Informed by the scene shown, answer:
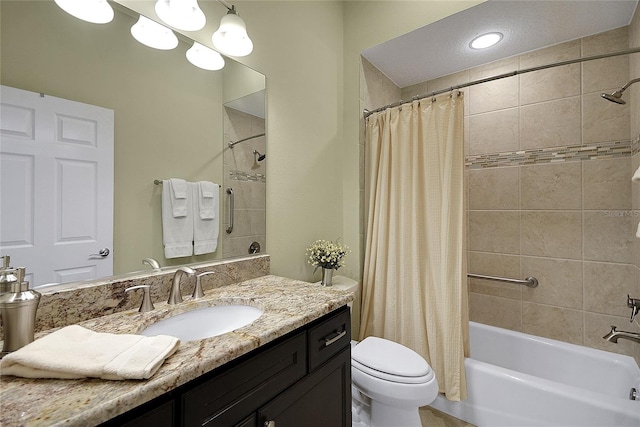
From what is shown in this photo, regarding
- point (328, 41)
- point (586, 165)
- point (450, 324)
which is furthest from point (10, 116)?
point (586, 165)

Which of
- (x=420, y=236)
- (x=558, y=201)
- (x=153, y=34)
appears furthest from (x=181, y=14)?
(x=558, y=201)

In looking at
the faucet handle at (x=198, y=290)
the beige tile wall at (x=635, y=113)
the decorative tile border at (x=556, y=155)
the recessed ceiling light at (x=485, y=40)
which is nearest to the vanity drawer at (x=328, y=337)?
the faucet handle at (x=198, y=290)

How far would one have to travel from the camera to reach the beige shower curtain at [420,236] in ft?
5.31

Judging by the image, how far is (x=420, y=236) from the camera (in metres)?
1.77

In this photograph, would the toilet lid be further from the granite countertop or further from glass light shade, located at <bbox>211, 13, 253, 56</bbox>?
glass light shade, located at <bbox>211, 13, 253, 56</bbox>

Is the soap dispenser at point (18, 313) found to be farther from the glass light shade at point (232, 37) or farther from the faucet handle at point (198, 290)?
the glass light shade at point (232, 37)

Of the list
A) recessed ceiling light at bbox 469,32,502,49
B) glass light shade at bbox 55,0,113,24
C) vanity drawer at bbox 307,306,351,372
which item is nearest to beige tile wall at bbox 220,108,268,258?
glass light shade at bbox 55,0,113,24

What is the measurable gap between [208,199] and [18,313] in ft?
2.43

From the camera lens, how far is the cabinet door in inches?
32.3

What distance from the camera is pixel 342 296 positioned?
110 cm

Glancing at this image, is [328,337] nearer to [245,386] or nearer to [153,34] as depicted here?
[245,386]

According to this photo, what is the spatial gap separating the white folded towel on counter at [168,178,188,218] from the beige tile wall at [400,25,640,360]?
2.14m

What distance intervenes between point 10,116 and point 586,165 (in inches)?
113

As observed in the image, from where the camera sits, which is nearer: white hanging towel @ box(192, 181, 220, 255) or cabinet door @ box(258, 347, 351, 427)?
cabinet door @ box(258, 347, 351, 427)
